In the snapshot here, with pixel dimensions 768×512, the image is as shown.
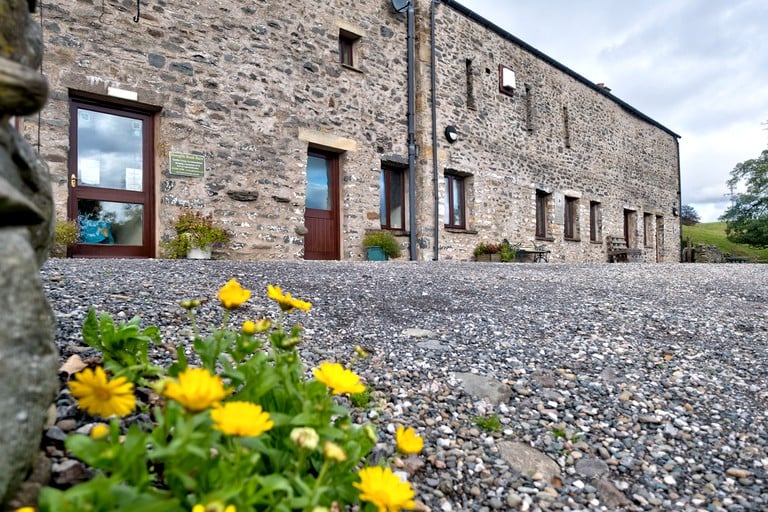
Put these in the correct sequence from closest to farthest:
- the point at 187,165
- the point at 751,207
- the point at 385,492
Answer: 1. the point at 385,492
2. the point at 187,165
3. the point at 751,207

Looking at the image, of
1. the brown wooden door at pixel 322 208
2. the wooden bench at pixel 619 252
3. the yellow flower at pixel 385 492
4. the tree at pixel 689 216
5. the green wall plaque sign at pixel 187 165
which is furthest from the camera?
the tree at pixel 689 216

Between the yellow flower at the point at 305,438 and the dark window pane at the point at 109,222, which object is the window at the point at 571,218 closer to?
the dark window pane at the point at 109,222

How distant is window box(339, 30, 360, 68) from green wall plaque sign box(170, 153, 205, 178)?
3682mm

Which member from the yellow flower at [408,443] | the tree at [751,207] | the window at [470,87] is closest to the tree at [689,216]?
the tree at [751,207]

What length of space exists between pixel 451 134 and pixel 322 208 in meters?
3.52

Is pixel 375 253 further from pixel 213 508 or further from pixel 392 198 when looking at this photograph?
pixel 213 508

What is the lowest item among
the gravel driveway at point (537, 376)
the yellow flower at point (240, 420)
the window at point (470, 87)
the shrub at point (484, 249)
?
the gravel driveway at point (537, 376)

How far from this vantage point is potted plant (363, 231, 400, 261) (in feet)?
29.0

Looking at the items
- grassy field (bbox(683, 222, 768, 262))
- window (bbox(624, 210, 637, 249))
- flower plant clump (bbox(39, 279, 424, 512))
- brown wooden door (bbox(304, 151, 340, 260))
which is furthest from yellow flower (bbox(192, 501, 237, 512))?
grassy field (bbox(683, 222, 768, 262))

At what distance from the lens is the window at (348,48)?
9.17 metres

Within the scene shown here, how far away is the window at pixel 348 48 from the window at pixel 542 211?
643 centimetres

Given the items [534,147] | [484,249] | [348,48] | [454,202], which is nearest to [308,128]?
[348,48]

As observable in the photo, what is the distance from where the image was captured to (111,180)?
660cm

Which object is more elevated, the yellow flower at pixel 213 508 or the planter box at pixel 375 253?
the planter box at pixel 375 253
